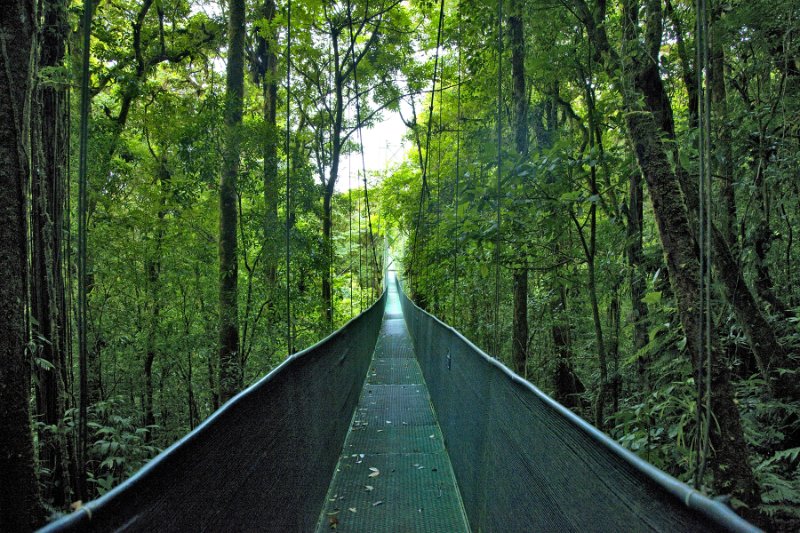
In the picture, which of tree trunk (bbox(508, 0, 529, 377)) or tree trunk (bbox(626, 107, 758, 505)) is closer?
tree trunk (bbox(626, 107, 758, 505))

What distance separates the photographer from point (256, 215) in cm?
632

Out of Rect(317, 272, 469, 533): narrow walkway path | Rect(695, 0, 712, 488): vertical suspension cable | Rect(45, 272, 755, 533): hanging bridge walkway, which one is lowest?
Rect(317, 272, 469, 533): narrow walkway path

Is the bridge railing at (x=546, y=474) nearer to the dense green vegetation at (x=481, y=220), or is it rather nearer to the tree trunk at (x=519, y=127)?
the dense green vegetation at (x=481, y=220)

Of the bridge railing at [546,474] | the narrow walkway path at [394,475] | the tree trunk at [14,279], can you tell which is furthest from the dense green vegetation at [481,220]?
the narrow walkway path at [394,475]

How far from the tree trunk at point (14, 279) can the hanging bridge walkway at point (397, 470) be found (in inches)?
37.5

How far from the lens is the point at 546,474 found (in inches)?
51.9

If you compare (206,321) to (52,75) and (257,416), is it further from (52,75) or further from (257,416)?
(257,416)

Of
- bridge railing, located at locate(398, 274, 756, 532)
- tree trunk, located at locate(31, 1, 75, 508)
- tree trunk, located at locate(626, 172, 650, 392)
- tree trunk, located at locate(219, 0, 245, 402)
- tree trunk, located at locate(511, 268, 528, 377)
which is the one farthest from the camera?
tree trunk, located at locate(219, 0, 245, 402)

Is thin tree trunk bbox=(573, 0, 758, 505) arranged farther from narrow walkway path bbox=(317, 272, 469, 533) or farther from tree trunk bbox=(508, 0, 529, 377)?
tree trunk bbox=(508, 0, 529, 377)

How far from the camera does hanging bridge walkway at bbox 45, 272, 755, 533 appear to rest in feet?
2.75

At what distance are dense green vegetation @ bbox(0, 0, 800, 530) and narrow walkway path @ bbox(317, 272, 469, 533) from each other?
3.57 feet

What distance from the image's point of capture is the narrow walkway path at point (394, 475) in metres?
2.63

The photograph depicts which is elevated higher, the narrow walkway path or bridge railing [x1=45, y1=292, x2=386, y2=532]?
bridge railing [x1=45, y1=292, x2=386, y2=532]

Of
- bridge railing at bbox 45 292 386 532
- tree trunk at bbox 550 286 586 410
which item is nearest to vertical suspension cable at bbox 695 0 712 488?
bridge railing at bbox 45 292 386 532
